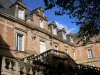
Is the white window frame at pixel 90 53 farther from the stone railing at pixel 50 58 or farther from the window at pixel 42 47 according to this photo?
the stone railing at pixel 50 58

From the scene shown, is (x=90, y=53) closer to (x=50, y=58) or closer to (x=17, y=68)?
(x=50, y=58)

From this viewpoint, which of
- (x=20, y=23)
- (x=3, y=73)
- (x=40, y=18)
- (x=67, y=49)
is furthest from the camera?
(x=67, y=49)

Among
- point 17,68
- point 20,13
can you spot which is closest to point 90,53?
point 20,13

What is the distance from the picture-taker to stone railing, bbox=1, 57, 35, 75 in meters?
8.65

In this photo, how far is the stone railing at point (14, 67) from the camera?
8654 millimetres

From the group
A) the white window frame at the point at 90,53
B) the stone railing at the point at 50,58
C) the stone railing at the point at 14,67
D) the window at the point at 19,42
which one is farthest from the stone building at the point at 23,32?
the white window frame at the point at 90,53

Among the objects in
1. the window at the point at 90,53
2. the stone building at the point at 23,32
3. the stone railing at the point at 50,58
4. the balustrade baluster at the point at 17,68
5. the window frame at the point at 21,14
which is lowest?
the balustrade baluster at the point at 17,68

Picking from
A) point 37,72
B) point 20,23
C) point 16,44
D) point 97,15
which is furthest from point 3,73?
point 20,23

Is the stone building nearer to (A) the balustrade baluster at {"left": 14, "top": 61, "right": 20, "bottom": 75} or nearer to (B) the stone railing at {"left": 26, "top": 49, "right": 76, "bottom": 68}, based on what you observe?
(B) the stone railing at {"left": 26, "top": 49, "right": 76, "bottom": 68}

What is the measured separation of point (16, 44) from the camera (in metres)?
17.5

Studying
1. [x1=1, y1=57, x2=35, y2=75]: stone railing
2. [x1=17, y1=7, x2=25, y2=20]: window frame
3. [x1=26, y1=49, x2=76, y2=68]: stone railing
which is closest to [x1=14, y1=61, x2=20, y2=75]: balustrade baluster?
[x1=1, y1=57, x2=35, y2=75]: stone railing

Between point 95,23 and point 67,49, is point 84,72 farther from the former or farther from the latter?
point 67,49

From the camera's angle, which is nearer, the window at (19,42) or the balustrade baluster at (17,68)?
the balustrade baluster at (17,68)

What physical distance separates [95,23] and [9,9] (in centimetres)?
1086
